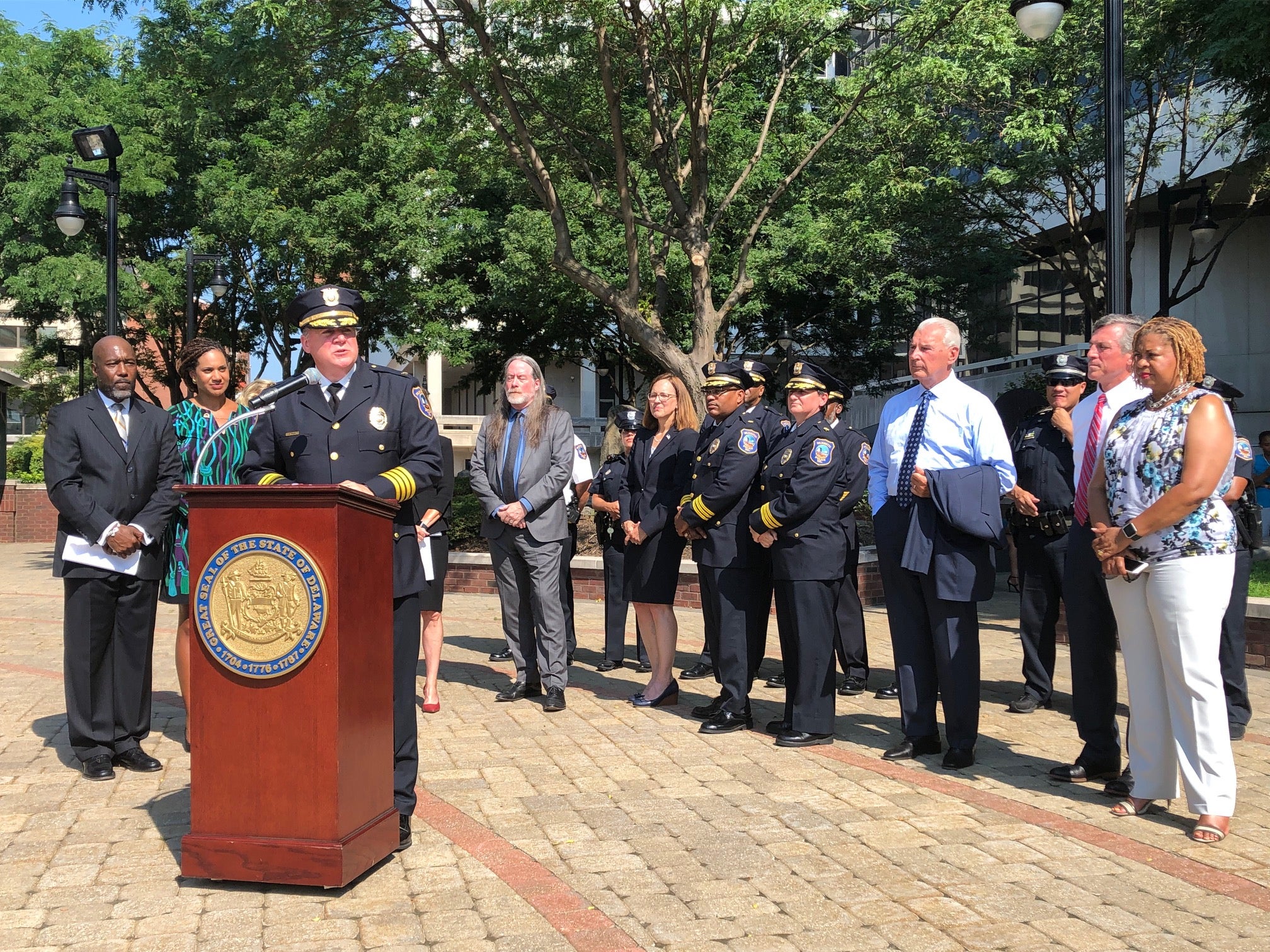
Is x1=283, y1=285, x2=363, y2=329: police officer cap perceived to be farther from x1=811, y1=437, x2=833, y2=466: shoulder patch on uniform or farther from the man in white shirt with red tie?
the man in white shirt with red tie

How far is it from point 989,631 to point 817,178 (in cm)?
1199

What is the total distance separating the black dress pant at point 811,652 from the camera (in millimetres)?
6734

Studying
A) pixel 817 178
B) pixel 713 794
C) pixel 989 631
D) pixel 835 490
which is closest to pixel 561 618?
pixel 835 490

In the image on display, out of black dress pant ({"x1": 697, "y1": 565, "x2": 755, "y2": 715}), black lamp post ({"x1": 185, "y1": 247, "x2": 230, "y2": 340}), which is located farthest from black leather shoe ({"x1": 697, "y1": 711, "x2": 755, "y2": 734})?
black lamp post ({"x1": 185, "y1": 247, "x2": 230, "y2": 340})

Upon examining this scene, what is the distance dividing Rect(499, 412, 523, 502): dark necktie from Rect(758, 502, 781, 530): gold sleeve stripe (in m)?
1.97

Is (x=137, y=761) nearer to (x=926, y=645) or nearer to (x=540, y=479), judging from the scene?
(x=540, y=479)

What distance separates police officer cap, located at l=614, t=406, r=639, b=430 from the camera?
10.0 m

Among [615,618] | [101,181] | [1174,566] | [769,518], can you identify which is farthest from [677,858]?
[101,181]

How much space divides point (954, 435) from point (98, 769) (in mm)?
4560

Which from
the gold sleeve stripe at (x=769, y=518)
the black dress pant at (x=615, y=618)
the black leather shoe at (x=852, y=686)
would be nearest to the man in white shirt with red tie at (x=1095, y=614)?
the gold sleeve stripe at (x=769, y=518)

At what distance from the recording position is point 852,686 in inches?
338

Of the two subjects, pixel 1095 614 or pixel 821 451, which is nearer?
pixel 1095 614

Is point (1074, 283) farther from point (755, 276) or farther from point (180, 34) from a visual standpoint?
point (180, 34)

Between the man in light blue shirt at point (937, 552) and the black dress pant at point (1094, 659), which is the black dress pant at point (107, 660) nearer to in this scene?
the man in light blue shirt at point (937, 552)
